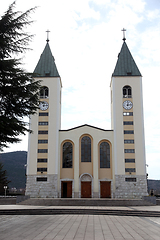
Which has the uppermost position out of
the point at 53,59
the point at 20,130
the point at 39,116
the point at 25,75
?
the point at 53,59

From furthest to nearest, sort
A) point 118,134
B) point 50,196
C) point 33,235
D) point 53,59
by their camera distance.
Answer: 1. point 53,59
2. point 118,134
3. point 50,196
4. point 33,235

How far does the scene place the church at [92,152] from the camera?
33781 millimetres

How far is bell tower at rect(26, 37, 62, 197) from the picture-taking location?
3375 centimetres

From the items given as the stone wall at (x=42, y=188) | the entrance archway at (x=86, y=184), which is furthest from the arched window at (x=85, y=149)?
the stone wall at (x=42, y=188)

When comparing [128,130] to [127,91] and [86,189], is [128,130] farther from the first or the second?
[86,189]

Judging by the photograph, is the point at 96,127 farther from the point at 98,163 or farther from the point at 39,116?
the point at 39,116

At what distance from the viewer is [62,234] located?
33.2 ft

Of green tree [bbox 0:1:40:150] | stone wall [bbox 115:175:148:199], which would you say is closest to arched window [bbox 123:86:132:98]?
stone wall [bbox 115:175:148:199]

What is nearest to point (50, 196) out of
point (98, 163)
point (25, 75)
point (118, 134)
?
point (98, 163)

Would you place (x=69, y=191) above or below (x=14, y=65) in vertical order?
below

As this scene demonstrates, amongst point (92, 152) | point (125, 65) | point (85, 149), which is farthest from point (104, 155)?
point (125, 65)

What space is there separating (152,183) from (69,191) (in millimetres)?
93090

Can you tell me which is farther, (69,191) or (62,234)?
(69,191)

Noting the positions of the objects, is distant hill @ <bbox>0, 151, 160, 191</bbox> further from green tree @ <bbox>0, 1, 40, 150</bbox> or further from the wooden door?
green tree @ <bbox>0, 1, 40, 150</bbox>
